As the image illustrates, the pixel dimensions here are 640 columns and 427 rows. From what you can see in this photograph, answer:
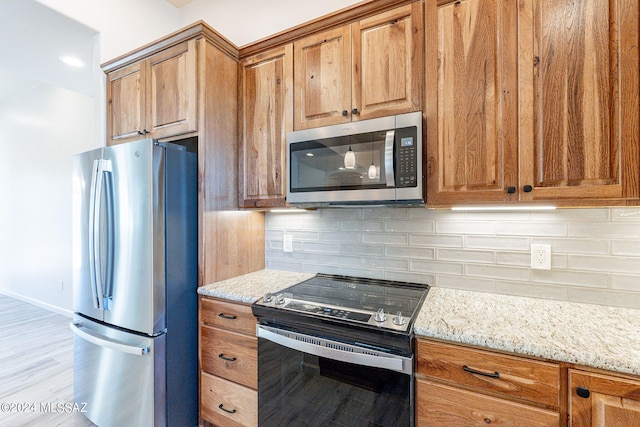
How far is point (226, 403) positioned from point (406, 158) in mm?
1652

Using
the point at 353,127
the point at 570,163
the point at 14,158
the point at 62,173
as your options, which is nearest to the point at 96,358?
the point at 353,127

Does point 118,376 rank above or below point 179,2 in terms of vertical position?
below

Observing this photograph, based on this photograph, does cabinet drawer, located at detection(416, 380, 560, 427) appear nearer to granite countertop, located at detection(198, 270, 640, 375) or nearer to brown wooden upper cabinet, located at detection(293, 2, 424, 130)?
granite countertop, located at detection(198, 270, 640, 375)

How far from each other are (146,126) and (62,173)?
9.62 feet

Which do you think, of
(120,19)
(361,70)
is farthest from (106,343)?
(120,19)

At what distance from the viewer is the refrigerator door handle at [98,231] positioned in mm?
1679

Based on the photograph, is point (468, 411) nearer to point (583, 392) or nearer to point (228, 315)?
point (583, 392)

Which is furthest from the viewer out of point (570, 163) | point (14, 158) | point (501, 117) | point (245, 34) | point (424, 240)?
point (14, 158)

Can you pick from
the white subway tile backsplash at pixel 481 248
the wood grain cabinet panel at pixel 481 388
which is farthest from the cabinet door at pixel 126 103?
the wood grain cabinet panel at pixel 481 388

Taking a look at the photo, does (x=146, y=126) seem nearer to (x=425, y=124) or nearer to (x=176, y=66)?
(x=176, y=66)

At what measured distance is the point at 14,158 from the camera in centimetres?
455

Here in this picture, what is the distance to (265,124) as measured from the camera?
185 cm

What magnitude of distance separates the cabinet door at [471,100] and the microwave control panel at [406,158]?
103 mm

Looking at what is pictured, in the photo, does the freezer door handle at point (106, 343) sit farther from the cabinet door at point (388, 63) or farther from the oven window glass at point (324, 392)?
the cabinet door at point (388, 63)
